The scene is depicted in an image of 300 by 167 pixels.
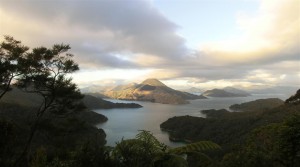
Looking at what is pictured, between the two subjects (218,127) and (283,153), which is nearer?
(283,153)

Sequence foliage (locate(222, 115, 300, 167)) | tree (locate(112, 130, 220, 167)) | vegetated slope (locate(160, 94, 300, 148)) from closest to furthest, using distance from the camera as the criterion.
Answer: tree (locate(112, 130, 220, 167)) < foliage (locate(222, 115, 300, 167)) < vegetated slope (locate(160, 94, 300, 148))

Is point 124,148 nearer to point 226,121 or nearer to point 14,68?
point 14,68

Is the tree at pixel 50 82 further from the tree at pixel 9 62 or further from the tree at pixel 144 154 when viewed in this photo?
the tree at pixel 144 154

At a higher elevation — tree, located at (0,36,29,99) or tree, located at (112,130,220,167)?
tree, located at (0,36,29,99)

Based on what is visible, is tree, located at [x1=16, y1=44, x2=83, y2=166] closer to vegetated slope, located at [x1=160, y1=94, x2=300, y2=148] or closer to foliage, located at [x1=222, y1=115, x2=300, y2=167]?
foliage, located at [x1=222, y1=115, x2=300, y2=167]

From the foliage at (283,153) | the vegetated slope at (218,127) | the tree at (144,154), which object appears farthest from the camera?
the vegetated slope at (218,127)

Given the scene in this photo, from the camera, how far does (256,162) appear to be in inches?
524

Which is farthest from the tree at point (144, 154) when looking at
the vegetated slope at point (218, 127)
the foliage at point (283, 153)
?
the vegetated slope at point (218, 127)

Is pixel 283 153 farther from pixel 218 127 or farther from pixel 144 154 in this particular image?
pixel 218 127

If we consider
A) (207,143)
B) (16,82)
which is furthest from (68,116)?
(207,143)

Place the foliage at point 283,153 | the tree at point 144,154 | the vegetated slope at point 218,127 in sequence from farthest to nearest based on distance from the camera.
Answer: the vegetated slope at point 218,127, the foliage at point 283,153, the tree at point 144,154

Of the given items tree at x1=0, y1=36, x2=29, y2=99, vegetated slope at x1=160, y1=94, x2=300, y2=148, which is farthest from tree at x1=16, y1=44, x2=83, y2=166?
vegetated slope at x1=160, y1=94, x2=300, y2=148

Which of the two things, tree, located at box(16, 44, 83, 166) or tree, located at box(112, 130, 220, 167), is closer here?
tree, located at box(112, 130, 220, 167)

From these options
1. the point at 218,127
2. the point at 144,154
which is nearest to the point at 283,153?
the point at 144,154
